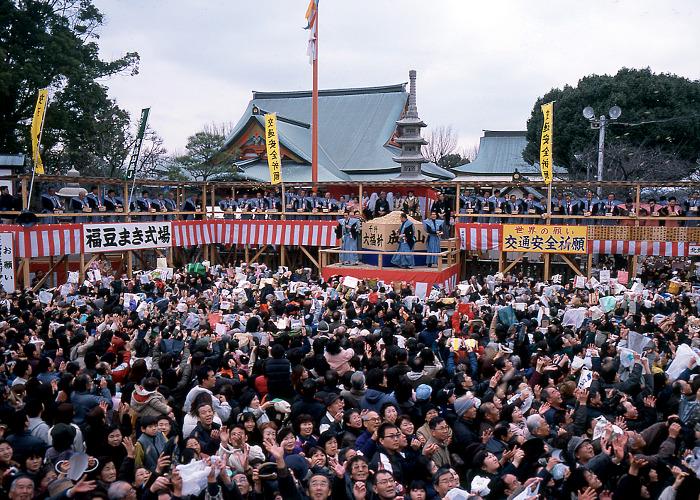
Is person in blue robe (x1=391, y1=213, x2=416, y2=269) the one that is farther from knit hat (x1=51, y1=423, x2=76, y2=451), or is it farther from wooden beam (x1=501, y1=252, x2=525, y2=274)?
knit hat (x1=51, y1=423, x2=76, y2=451)

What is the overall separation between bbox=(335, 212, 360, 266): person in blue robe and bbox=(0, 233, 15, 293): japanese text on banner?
9.10m

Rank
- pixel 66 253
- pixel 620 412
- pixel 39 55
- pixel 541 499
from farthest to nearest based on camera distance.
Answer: pixel 39 55
pixel 66 253
pixel 620 412
pixel 541 499

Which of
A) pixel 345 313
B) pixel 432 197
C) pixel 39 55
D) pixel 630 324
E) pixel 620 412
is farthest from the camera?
pixel 432 197

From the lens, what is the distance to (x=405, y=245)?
18375 mm

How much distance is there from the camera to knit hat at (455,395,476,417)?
5754 millimetres

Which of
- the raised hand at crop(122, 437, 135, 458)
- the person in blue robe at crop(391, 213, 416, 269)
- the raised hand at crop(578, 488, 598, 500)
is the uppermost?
the person in blue robe at crop(391, 213, 416, 269)

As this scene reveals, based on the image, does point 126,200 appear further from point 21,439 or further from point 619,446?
point 619,446

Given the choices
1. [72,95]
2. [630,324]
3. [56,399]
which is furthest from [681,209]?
[72,95]

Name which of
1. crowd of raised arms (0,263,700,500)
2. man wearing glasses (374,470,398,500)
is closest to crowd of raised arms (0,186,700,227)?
crowd of raised arms (0,263,700,500)

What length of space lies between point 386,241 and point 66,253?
939cm

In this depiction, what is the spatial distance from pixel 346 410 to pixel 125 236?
1537 cm

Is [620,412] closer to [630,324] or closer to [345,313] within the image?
[630,324]

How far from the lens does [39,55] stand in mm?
23062

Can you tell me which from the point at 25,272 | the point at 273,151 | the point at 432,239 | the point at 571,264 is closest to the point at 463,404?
the point at 432,239
